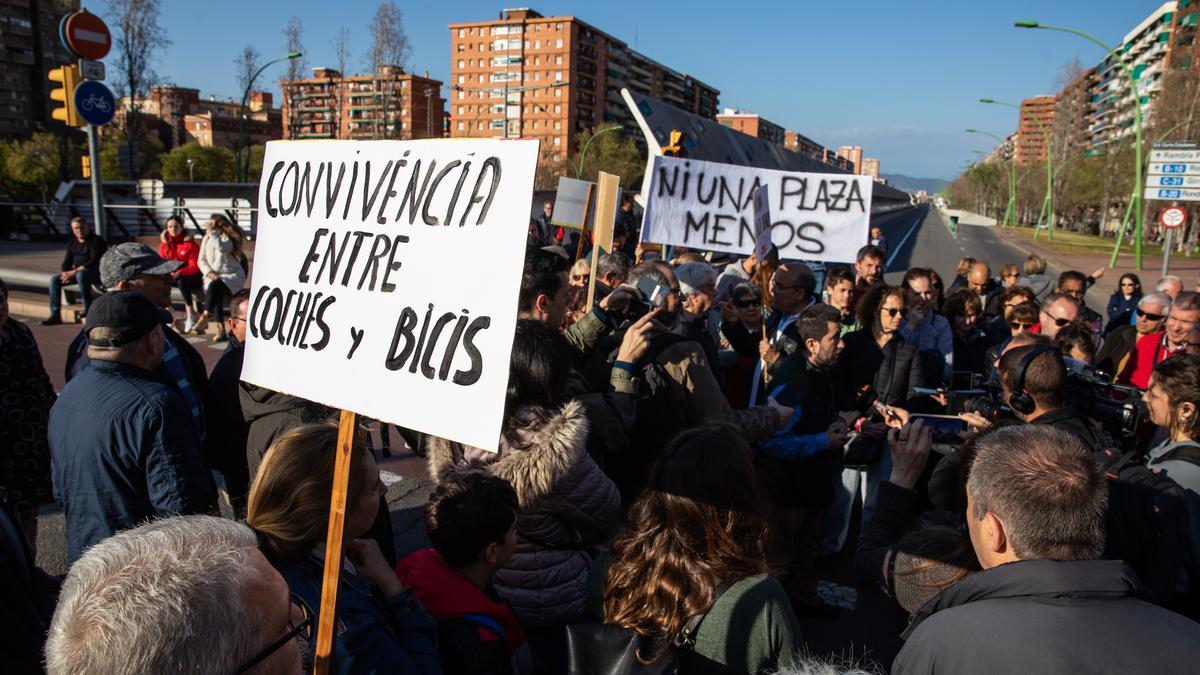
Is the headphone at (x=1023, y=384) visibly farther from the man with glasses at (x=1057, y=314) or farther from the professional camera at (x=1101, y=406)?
the man with glasses at (x=1057, y=314)

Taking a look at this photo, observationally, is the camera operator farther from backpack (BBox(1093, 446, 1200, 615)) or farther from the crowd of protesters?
backpack (BBox(1093, 446, 1200, 615))

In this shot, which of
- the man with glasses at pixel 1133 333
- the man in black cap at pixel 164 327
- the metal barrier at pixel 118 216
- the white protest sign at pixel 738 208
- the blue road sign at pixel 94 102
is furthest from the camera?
the metal barrier at pixel 118 216

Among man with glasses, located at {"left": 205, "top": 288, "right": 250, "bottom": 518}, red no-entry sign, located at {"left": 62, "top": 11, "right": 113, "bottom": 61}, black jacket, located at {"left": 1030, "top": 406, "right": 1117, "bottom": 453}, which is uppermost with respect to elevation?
red no-entry sign, located at {"left": 62, "top": 11, "right": 113, "bottom": 61}

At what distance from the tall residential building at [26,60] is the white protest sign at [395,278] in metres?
81.1

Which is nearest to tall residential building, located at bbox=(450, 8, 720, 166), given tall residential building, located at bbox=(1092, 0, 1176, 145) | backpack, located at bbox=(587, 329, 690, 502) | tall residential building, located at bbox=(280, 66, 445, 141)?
tall residential building, located at bbox=(280, 66, 445, 141)

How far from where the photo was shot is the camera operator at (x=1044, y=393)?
9.01 feet

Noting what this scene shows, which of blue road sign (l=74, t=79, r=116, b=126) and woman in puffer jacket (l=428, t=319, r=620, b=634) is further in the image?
blue road sign (l=74, t=79, r=116, b=126)

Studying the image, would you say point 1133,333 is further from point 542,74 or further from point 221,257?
point 542,74

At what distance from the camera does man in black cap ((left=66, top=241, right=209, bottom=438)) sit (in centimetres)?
333

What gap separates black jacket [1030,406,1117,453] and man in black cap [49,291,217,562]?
10.2 feet

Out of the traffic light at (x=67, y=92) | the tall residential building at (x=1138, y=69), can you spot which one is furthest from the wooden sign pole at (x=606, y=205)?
the tall residential building at (x=1138, y=69)

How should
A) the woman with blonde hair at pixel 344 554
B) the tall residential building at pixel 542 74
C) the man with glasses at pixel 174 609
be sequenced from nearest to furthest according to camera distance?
the man with glasses at pixel 174 609, the woman with blonde hair at pixel 344 554, the tall residential building at pixel 542 74

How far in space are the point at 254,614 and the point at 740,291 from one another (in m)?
3.79

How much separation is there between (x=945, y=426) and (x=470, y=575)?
202cm
